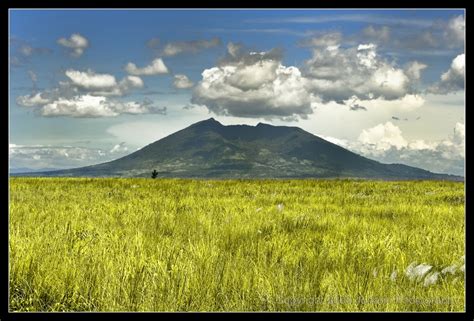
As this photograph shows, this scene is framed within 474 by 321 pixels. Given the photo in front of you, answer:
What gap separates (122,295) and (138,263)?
1.14 m

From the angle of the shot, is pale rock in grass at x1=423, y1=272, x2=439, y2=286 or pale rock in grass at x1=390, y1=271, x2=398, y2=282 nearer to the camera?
pale rock in grass at x1=423, y1=272, x2=439, y2=286

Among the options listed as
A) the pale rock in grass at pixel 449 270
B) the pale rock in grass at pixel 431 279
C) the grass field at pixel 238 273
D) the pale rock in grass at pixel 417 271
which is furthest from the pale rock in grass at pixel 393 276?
the pale rock in grass at pixel 449 270

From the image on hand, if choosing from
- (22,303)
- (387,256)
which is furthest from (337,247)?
(22,303)

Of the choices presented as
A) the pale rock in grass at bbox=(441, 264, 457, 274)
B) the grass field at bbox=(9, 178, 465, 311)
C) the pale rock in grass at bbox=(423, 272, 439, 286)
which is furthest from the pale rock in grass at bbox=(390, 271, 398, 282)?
the pale rock in grass at bbox=(441, 264, 457, 274)

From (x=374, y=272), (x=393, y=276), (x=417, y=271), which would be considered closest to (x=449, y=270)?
(x=417, y=271)

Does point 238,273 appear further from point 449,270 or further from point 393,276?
point 449,270

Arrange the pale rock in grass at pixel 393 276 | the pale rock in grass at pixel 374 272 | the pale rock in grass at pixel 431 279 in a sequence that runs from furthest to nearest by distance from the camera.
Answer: the pale rock in grass at pixel 374 272, the pale rock in grass at pixel 393 276, the pale rock in grass at pixel 431 279

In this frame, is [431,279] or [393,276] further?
[393,276]

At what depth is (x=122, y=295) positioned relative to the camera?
17.3 feet

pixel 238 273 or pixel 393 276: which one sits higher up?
pixel 238 273

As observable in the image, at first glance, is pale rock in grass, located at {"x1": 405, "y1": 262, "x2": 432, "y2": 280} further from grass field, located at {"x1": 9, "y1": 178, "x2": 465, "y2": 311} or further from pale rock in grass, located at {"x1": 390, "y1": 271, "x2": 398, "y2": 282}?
pale rock in grass, located at {"x1": 390, "y1": 271, "x2": 398, "y2": 282}

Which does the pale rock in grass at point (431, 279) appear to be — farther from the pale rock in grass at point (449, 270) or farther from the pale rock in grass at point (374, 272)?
the pale rock in grass at point (374, 272)

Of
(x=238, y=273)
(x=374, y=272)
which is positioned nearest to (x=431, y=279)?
(x=374, y=272)
